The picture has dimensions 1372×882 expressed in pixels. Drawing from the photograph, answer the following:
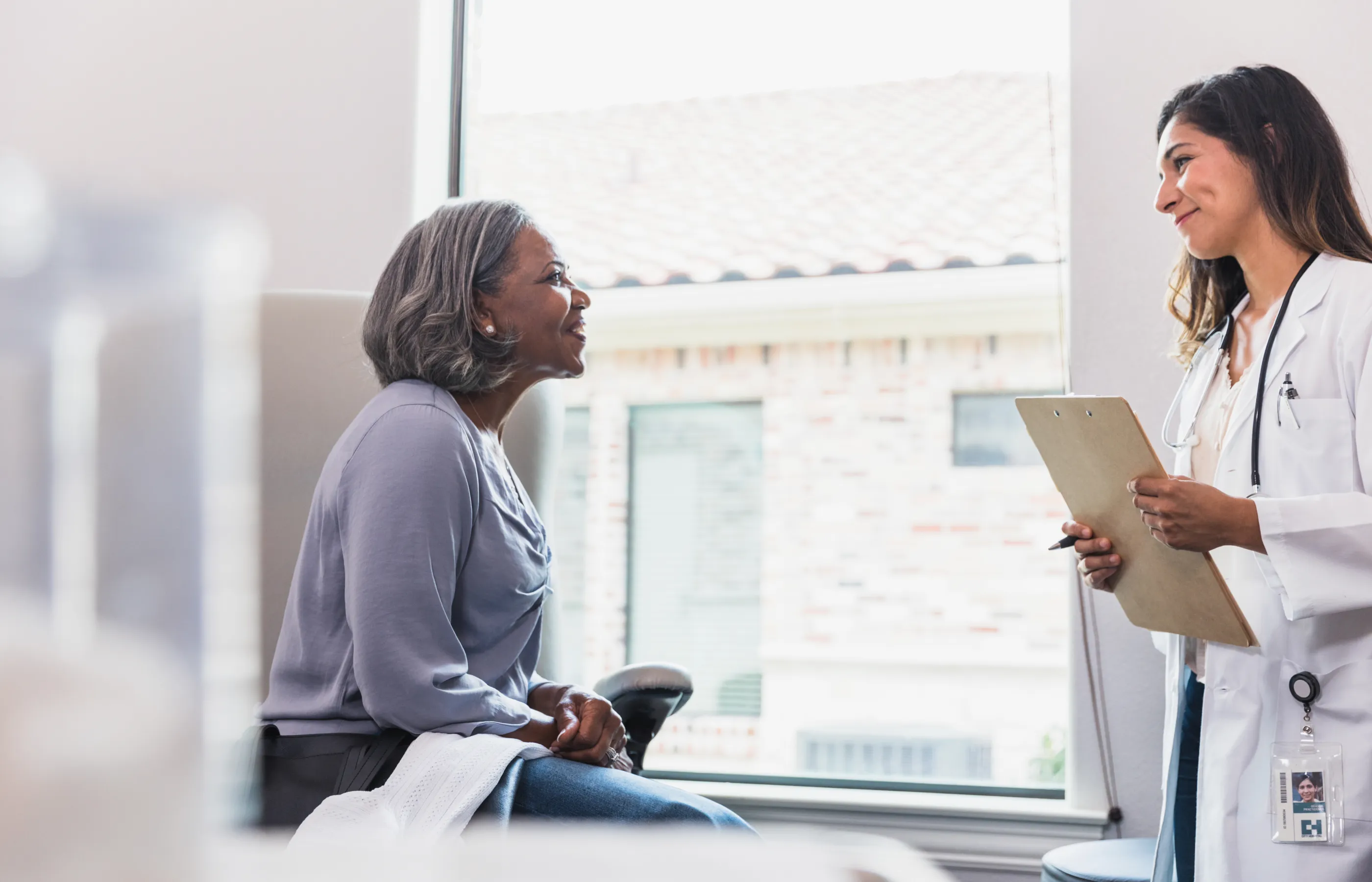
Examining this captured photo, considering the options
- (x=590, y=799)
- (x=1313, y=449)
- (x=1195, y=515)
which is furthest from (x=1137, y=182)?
(x=590, y=799)

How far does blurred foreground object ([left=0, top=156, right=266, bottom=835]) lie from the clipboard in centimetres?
128

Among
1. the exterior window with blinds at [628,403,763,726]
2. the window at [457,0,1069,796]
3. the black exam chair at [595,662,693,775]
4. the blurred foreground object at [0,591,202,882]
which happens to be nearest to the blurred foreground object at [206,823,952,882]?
the blurred foreground object at [0,591,202,882]

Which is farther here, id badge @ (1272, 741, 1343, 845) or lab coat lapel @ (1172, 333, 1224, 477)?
lab coat lapel @ (1172, 333, 1224, 477)

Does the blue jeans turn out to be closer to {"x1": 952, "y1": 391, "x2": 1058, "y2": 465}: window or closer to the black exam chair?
the black exam chair

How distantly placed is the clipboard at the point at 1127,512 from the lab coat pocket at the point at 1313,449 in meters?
0.15

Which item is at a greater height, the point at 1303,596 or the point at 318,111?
the point at 318,111

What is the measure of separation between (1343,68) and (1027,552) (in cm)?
118

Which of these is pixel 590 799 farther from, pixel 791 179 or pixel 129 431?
pixel 791 179

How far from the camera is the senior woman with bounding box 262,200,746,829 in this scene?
1206 millimetres

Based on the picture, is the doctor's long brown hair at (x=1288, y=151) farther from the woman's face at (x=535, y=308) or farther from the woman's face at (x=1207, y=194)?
the woman's face at (x=535, y=308)

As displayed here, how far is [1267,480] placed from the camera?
1.42m

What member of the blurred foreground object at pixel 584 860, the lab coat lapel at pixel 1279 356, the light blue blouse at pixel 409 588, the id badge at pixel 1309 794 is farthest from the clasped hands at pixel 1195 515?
the blurred foreground object at pixel 584 860

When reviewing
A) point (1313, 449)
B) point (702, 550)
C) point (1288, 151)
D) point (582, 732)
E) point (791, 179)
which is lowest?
point (582, 732)

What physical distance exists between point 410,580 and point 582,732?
0.96ft
